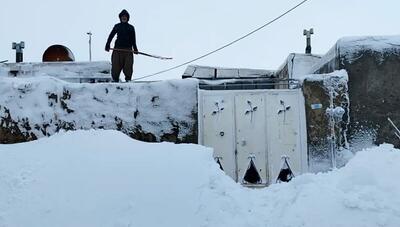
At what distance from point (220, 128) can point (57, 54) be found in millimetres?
7061

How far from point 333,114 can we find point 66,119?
14.0 feet

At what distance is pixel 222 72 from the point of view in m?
14.2

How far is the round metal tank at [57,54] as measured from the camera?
13.6 meters

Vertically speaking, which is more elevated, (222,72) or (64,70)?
(222,72)

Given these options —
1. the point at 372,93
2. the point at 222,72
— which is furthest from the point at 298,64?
the point at 372,93

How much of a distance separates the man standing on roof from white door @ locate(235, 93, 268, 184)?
8.19ft

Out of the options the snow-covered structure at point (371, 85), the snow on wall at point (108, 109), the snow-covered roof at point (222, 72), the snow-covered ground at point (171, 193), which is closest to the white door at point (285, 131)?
the snow-covered structure at point (371, 85)

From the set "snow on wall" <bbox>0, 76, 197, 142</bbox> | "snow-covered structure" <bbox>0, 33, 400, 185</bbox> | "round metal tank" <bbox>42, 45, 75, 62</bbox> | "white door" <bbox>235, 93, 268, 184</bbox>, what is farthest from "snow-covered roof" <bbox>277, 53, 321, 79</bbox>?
"round metal tank" <bbox>42, 45, 75, 62</bbox>

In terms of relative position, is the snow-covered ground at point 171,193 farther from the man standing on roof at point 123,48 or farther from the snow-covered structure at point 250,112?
the man standing on roof at point 123,48

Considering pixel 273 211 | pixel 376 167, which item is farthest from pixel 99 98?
pixel 376 167

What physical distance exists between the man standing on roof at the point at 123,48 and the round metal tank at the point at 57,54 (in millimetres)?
4374

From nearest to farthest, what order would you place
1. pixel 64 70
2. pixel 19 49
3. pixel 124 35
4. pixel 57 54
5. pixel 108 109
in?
1. pixel 108 109
2. pixel 124 35
3. pixel 64 70
4. pixel 57 54
5. pixel 19 49

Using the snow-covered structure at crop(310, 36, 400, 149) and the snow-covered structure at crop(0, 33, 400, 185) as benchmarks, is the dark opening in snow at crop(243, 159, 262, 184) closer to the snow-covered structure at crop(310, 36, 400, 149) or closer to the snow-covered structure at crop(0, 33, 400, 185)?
the snow-covered structure at crop(0, 33, 400, 185)

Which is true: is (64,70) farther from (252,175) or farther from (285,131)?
(285,131)
